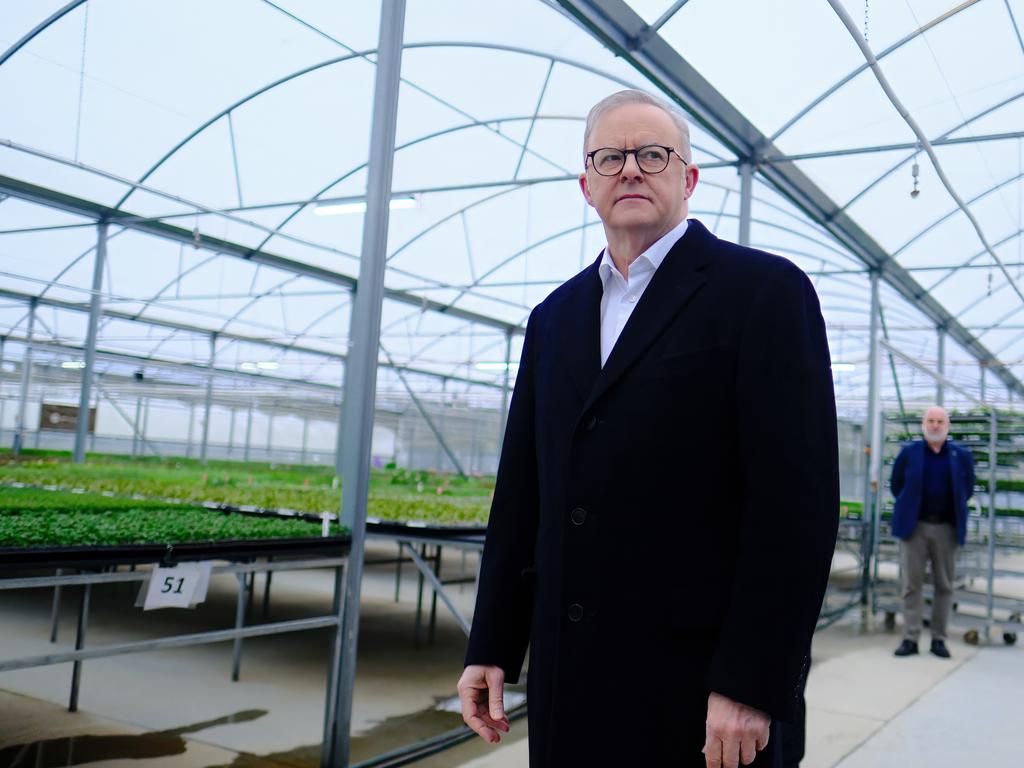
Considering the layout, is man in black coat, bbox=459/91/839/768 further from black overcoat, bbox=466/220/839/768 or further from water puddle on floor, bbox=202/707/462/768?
water puddle on floor, bbox=202/707/462/768

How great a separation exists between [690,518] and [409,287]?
1255 centimetres

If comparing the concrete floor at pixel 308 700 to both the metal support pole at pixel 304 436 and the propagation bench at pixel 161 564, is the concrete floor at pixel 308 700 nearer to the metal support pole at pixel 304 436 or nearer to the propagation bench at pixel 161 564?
the propagation bench at pixel 161 564

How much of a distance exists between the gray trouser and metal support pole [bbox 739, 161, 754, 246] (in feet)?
8.32

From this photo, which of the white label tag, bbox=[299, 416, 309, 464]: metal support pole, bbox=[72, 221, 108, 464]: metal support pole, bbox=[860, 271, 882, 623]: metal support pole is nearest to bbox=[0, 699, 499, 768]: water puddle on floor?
the white label tag

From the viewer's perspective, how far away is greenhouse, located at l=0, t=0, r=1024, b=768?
10.1 feet

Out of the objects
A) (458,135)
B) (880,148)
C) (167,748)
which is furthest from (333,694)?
(458,135)

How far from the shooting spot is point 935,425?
6441mm

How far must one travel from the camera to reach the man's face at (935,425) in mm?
6406

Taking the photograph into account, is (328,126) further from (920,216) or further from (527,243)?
(920,216)

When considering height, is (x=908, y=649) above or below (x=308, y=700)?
above

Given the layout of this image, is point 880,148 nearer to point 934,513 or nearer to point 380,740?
point 934,513

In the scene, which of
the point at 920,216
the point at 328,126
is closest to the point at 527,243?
the point at 328,126

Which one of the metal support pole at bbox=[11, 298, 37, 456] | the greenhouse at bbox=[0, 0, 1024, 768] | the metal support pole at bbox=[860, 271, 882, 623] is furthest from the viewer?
the metal support pole at bbox=[860, 271, 882, 623]

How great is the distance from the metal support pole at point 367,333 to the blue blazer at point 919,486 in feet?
14.8
